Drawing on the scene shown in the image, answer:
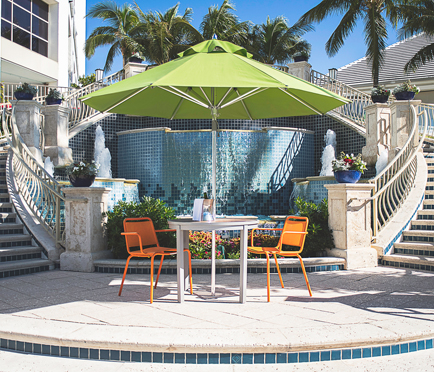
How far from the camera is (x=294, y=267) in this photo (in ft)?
21.6

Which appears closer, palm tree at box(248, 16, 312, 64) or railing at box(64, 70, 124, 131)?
railing at box(64, 70, 124, 131)

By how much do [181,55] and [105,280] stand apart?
3.30 metres

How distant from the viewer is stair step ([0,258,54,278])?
624cm

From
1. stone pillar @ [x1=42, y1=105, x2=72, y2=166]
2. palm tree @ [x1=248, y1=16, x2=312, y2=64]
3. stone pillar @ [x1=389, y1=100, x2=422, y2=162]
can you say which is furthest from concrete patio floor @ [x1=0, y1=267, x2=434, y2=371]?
palm tree @ [x1=248, y1=16, x2=312, y2=64]

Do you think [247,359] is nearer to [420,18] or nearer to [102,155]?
[102,155]

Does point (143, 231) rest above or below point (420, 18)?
below

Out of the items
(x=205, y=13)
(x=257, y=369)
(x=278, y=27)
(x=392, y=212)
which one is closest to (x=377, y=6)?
(x=278, y=27)

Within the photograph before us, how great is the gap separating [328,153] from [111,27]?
16645 millimetres

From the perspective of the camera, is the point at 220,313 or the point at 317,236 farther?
the point at 317,236

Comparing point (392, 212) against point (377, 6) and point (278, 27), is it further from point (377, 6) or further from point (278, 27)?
point (278, 27)

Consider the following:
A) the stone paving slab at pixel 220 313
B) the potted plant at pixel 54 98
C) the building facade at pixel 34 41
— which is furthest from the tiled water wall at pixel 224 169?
the building facade at pixel 34 41

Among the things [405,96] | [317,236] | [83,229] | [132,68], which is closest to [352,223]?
[317,236]

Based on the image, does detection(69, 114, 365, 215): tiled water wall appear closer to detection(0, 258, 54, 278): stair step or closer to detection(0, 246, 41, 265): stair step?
detection(0, 246, 41, 265): stair step

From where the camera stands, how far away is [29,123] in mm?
11062
